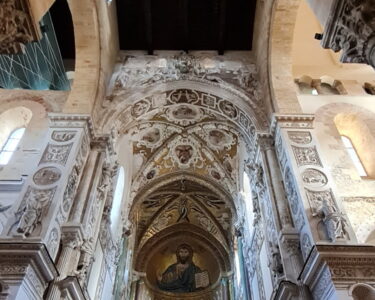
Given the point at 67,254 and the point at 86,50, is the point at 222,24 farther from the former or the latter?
the point at 67,254

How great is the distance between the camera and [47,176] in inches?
272

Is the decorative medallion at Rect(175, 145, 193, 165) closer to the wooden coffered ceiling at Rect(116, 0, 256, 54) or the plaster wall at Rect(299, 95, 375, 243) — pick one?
the wooden coffered ceiling at Rect(116, 0, 256, 54)

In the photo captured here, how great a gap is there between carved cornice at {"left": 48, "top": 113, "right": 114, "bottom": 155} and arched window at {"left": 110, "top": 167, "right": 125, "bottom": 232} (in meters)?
2.10

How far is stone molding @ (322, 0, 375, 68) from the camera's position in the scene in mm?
3676

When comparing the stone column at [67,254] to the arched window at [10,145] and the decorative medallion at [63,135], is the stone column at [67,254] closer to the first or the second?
the decorative medallion at [63,135]

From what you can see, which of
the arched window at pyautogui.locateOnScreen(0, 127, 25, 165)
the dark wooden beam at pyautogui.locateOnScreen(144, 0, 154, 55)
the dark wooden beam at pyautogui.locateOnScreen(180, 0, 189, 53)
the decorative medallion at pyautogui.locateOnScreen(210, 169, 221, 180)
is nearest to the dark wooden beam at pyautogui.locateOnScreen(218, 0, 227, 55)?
the dark wooden beam at pyautogui.locateOnScreen(180, 0, 189, 53)

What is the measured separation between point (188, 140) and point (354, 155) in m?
5.05

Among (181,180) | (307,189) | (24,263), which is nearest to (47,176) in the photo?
(24,263)

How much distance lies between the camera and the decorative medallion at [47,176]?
22.3 feet

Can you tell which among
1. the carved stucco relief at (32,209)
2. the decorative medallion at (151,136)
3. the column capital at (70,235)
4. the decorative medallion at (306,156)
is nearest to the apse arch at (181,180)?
the decorative medallion at (151,136)

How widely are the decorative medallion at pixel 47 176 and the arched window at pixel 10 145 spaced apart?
188cm

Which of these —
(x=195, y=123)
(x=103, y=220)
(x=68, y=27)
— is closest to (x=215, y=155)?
(x=195, y=123)

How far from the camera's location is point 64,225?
21.9ft

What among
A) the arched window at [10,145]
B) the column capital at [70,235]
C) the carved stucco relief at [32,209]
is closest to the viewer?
the carved stucco relief at [32,209]
